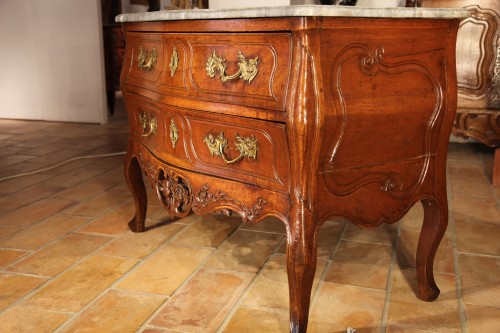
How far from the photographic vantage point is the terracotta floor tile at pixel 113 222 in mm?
2900

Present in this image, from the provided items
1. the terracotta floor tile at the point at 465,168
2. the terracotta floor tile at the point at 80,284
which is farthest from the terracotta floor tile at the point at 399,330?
the terracotta floor tile at the point at 465,168

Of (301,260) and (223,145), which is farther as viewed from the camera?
(223,145)

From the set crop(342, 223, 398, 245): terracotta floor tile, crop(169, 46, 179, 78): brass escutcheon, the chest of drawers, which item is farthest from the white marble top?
crop(342, 223, 398, 245): terracotta floor tile

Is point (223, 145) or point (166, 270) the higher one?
point (223, 145)

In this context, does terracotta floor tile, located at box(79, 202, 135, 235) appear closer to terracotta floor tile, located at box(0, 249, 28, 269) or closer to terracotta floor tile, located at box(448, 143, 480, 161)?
terracotta floor tile, located at box(0, 249, 28, 269)

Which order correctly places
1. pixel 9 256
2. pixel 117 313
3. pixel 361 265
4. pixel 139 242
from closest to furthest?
pixel 117 313
pixel 361 265
pixel 9 256
pixel 139 242

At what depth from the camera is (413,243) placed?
271 cm

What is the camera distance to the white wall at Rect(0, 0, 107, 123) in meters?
6.11

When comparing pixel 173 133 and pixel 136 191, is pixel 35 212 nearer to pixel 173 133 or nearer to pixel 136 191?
pixel 136 191

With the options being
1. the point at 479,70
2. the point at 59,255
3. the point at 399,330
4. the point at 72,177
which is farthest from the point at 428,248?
the point at 72,177

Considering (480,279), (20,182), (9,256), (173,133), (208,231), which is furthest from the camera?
(20,182)

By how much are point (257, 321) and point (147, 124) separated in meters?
1.03

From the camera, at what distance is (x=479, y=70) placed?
4.04 metres

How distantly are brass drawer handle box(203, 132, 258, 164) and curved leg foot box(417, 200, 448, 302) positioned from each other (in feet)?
2.30
